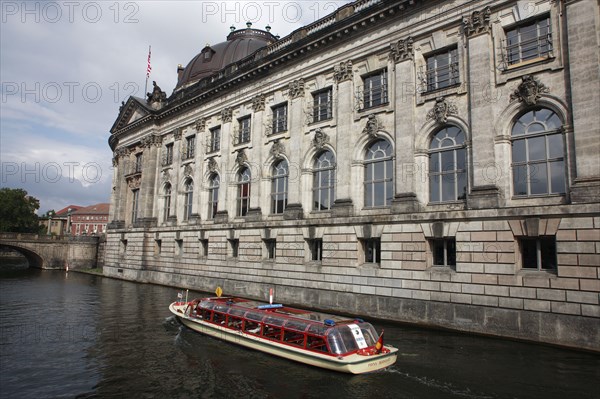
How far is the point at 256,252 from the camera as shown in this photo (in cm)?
2927

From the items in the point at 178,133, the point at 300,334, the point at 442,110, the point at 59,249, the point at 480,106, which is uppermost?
the point at 178,133

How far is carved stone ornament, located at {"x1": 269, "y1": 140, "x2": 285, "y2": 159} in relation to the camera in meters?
29.2

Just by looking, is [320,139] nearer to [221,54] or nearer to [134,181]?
[134,181]

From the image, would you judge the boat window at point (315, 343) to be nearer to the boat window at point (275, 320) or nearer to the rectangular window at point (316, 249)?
the boat window at point (275, 320)

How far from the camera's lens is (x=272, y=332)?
1541cm

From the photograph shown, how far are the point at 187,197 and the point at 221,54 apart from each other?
20811 millimetres

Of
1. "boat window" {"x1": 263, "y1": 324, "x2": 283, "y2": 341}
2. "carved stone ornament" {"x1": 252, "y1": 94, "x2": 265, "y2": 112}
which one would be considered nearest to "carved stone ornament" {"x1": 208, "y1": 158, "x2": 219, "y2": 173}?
"carved stone ornament" {"x1": 252, "y1": 94, "x2": 265, "y2": 112}

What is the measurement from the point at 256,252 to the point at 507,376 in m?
19.0

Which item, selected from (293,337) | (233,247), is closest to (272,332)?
(293,337)

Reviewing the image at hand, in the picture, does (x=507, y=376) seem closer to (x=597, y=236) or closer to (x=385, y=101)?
(x=597, y=236)

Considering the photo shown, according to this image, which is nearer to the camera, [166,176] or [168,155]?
[166,176]

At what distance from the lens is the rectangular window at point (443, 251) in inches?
780

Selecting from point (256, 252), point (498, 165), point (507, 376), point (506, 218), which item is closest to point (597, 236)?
point (506, 218)

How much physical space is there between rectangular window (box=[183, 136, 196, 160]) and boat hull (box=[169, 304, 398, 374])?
2441 centimetres
